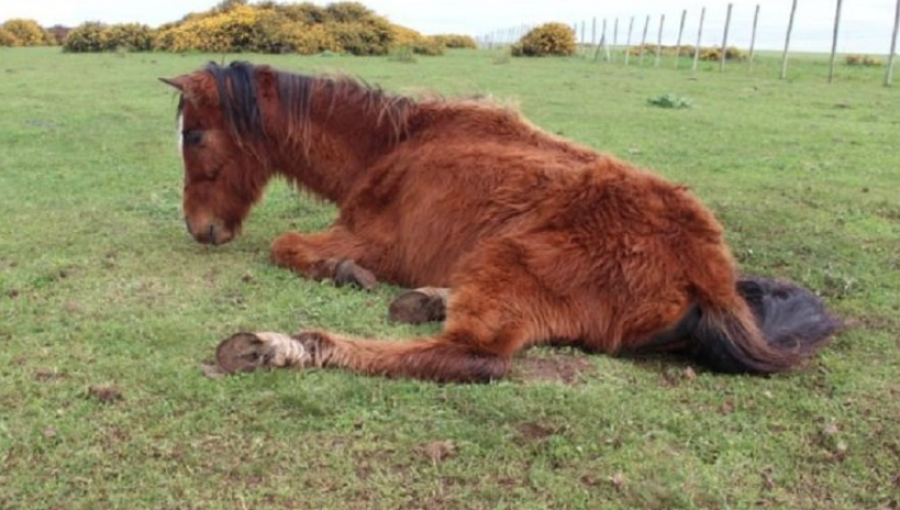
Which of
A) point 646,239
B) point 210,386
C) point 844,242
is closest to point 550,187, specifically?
point 646,239

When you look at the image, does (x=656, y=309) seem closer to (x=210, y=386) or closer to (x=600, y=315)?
(x=600, y=315)

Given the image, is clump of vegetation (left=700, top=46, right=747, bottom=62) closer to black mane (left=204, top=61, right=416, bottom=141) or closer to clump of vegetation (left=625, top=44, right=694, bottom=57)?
clump of vegetation (left=625, top=44, right=694, bottom=57)

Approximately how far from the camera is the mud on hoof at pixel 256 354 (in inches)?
129

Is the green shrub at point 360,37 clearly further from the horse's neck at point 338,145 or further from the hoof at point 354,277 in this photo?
the hoof at point 354,277

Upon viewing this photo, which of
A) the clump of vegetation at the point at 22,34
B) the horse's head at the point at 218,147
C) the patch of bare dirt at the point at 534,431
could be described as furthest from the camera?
the clump of vegetation at the point at 22,34

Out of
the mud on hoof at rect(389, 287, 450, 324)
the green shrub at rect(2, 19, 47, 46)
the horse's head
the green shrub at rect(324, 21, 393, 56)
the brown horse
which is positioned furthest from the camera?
the green shrub at rect(2, 19, 47, 46)

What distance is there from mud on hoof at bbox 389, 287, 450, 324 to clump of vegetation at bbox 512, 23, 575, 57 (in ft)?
107

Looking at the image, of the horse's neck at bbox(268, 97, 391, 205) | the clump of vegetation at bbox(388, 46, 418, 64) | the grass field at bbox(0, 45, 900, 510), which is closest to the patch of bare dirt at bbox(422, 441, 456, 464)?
the grass field at bbox(0, 45, 900, 510)

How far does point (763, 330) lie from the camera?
3703mm

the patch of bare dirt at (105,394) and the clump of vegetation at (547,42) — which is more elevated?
the clump of vegetation at (547,42)

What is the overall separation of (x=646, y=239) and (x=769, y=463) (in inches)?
45.0

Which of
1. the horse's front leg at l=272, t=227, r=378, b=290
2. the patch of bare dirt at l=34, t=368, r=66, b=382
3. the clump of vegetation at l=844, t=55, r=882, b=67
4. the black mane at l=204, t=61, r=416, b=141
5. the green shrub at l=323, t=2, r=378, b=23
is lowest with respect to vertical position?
the patch of bare dirt at l=34, t=368, r=66, b=382

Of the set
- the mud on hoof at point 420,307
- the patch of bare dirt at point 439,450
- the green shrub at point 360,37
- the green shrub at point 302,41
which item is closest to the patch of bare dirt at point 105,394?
the patch of bare dirt at point 439,450

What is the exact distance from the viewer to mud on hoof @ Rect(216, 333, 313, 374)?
3271mm
